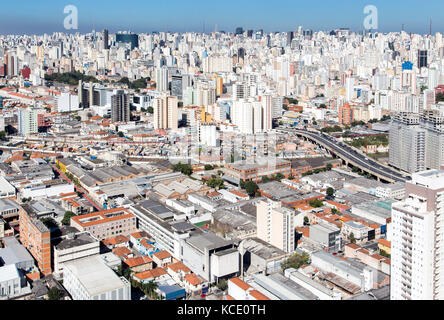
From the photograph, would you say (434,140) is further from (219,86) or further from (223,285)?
(219,86)

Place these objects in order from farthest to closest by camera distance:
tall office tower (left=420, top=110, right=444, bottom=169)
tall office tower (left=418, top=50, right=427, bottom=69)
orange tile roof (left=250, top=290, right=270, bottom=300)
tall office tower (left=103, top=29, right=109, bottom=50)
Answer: tall office tower (left=103, top=29, right=109, bottom=50) < tall office tower (left=418, top=50, right=427, bottom=69) < tall office tower (left=420, top=110, right=444, bottom=169) < orange tile roof (left=250, top=290, right=270, bottom=300)

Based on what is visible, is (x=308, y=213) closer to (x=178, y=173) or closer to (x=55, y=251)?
(x=178, y=173)

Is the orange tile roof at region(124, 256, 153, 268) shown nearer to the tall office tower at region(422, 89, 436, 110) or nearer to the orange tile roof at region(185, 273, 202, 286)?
the orange tile roof at region(185, 273, 202, 286)

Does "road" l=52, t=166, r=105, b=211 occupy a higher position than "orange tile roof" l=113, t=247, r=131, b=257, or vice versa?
"road" l=52, t=166, r=105, b=211

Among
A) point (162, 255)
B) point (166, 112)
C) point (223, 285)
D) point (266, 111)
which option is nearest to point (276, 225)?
point (223, 285)

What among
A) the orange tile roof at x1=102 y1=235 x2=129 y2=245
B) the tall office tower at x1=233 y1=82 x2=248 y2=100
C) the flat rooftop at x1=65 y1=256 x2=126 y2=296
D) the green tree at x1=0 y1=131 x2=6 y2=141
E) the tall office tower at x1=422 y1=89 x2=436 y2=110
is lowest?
the orange tile roof at x1=102 y1=235 x2=129 y2=245

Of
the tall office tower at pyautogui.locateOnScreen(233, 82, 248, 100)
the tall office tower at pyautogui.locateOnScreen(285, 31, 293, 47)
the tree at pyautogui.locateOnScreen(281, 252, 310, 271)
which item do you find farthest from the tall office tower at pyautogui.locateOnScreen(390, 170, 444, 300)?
the tall office tower at pyautogui.locateOnScreen(285, 31, 293, 47)
